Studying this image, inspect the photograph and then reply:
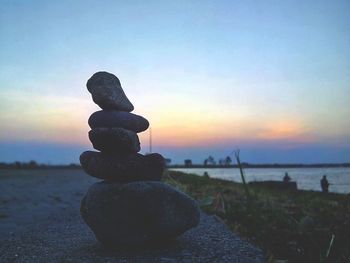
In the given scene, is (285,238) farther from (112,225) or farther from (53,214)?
(53,214)

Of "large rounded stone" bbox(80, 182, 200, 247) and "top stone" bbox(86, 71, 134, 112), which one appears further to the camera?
"top stone" bbox(86, 71, 134, 112)

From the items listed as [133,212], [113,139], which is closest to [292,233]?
[133,212]

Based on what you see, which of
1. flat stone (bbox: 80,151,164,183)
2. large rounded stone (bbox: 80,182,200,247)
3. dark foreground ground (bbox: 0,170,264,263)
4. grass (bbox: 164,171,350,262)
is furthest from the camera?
grass (bbox: 164,171,350,262)

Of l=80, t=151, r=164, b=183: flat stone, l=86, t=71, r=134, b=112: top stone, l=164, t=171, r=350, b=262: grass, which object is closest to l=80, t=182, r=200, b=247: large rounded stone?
l=80, t=151, r=164, b=183: flat stone

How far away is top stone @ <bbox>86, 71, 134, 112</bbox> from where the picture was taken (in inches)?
290

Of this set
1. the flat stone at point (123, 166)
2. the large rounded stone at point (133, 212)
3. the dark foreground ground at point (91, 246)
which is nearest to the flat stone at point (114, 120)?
the flat stone at point (123, 166)

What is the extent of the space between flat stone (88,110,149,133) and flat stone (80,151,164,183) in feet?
1.75

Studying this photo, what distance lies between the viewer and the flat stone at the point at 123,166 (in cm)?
727

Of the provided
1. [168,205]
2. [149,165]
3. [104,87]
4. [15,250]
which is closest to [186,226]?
[168,205]

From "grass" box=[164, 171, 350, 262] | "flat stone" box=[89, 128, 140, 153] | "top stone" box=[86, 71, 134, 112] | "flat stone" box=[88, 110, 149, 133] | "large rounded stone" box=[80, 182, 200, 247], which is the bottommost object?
"grass" box=[164, 171, 350, 262]

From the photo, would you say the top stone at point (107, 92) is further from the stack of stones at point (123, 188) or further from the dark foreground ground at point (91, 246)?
the dark foreground ground at point (91, 246)

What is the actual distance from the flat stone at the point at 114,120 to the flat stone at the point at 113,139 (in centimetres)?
18

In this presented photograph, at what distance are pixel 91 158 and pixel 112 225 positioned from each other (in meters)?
1.28

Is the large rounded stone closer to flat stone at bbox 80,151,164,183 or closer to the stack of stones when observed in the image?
the stack of stones
